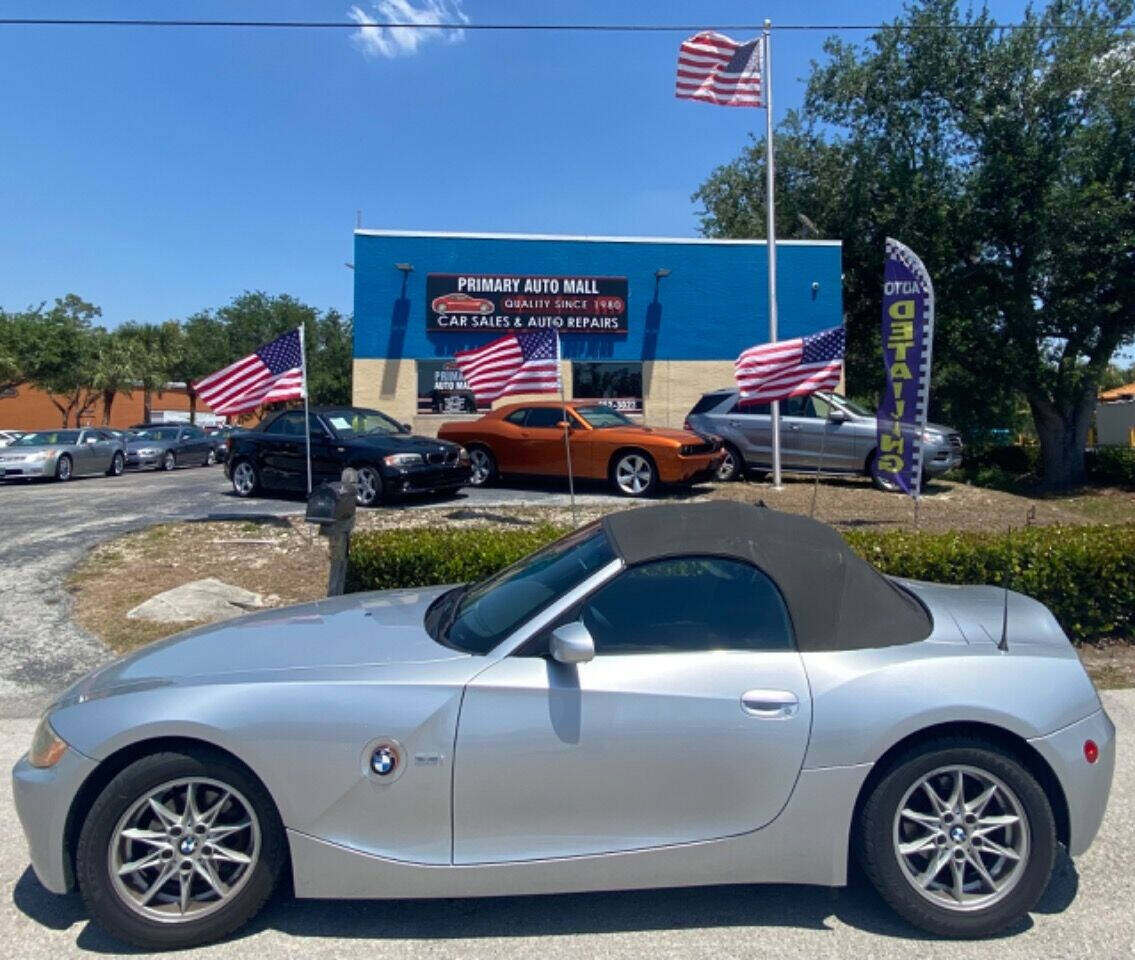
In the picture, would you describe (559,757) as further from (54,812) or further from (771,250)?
(771,250)

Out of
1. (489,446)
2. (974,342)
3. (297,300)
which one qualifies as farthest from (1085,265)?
(297,300)

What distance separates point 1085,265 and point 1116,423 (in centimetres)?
2017

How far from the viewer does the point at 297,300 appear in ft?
189

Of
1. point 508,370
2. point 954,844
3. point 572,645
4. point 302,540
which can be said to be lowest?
point 954,844

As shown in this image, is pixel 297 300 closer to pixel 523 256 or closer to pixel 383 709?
pixel 523 256

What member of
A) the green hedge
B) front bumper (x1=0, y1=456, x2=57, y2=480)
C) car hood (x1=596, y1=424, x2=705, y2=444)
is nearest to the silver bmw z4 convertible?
the green hedge

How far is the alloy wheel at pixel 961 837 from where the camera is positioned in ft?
10.8

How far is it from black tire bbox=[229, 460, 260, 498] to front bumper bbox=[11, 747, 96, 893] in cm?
1165

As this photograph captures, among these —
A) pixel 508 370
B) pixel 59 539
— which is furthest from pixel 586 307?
pixel 59 539

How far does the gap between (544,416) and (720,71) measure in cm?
654

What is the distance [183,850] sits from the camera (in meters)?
3.21

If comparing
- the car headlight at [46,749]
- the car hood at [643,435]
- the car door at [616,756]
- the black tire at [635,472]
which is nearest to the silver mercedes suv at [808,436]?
the car hood at [643,435]

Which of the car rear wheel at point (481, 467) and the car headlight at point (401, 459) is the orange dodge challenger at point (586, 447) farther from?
the car headlight at point (401, 459)

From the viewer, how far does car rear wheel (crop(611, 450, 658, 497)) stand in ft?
45.5
